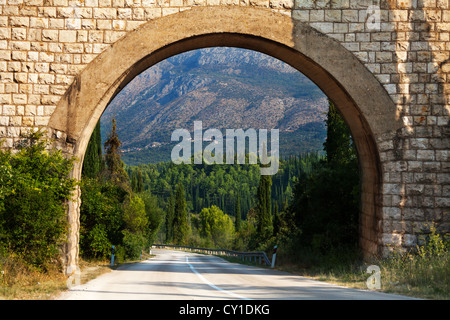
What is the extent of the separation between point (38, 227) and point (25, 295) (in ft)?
8.13

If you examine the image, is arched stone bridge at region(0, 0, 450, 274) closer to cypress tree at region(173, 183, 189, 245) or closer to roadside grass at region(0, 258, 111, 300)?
roadside grass at region(0, 258, 111, 300)

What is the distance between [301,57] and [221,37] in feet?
6.22

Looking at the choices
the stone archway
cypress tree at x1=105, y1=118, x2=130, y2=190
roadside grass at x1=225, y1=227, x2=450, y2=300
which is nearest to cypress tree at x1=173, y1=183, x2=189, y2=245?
cypress tree at x1=105, y1=118, x2=130, y2=190

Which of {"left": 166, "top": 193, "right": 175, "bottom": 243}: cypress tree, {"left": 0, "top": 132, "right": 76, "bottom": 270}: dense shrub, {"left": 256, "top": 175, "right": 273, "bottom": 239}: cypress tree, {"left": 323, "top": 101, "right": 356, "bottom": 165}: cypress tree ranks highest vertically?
{"left": 323, "top": 101, "right": 356, "bottom": 165}: cypress tree

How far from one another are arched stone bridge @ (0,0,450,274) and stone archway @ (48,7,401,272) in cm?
2

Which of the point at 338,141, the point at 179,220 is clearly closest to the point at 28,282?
the point at 338,141

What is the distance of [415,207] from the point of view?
35.3 ft

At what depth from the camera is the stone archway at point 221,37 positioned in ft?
34.9

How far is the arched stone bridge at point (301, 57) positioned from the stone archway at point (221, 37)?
0.07 ft

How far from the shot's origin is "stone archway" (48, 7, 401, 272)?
34.9 ft

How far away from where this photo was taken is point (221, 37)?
37.1ft

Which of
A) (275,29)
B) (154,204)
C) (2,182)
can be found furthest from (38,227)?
(154,204)

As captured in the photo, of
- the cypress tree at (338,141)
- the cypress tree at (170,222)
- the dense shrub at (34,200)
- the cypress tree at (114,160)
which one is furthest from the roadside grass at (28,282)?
the cypress tree at (170,222)
